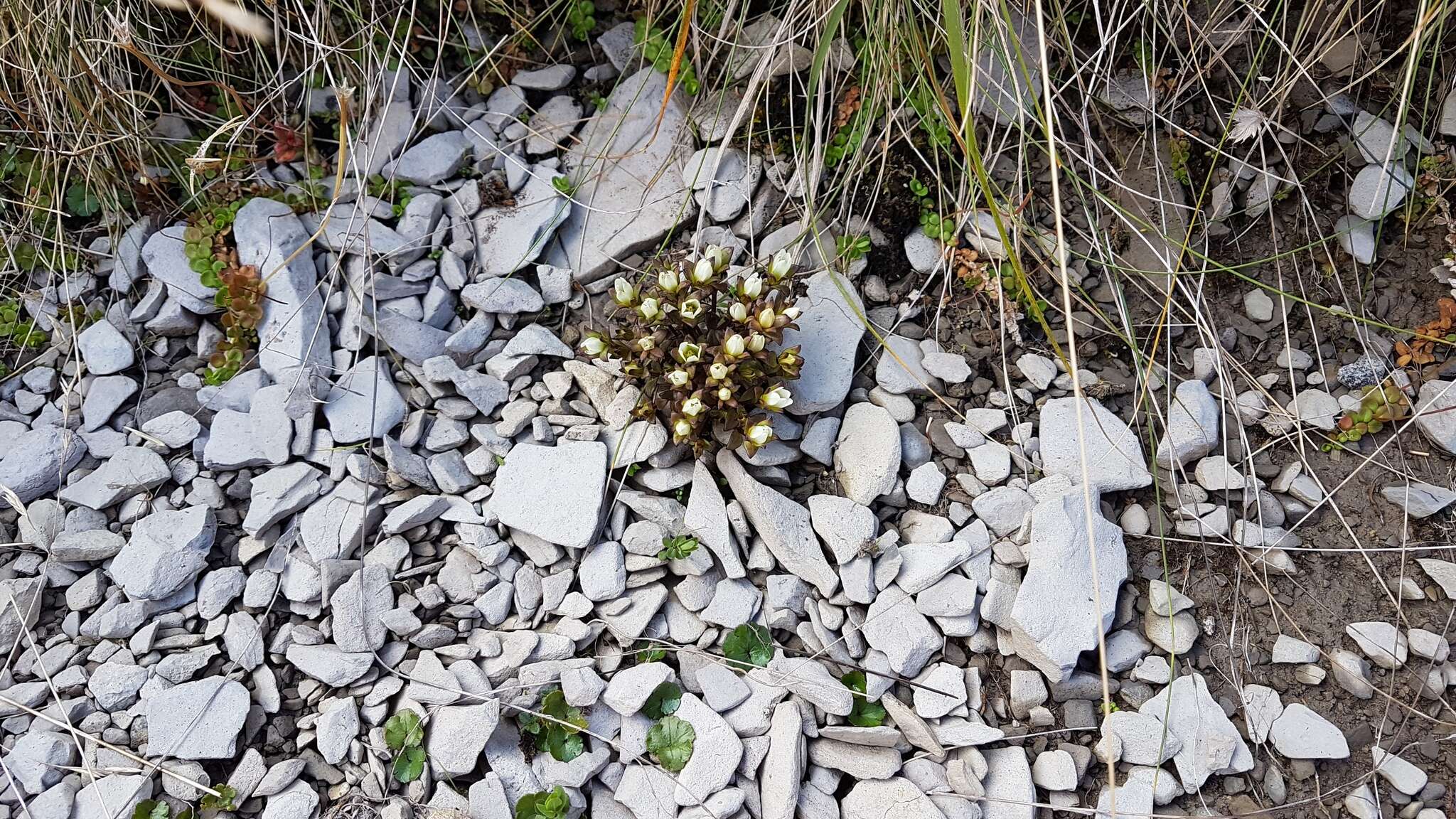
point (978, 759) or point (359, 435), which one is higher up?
point (359, 435)

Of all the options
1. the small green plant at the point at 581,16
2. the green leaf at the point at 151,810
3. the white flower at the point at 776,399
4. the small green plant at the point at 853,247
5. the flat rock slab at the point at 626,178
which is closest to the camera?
the green leaf at the point at 151,810

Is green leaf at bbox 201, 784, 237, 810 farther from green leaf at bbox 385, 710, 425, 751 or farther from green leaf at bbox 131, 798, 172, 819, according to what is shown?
green leaf at bbox 385, 710, 425, 751

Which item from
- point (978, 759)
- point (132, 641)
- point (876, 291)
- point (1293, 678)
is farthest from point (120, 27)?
point (1293, 678)

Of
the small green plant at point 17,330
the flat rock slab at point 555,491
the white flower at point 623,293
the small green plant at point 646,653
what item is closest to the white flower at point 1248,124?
the white flower at point 623,293

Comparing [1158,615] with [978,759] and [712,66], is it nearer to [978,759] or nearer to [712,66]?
[978,759]

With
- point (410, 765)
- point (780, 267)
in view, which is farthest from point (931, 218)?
point (410, 765)

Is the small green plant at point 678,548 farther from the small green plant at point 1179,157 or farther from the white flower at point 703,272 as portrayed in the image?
the small green plant at point 1179,157
